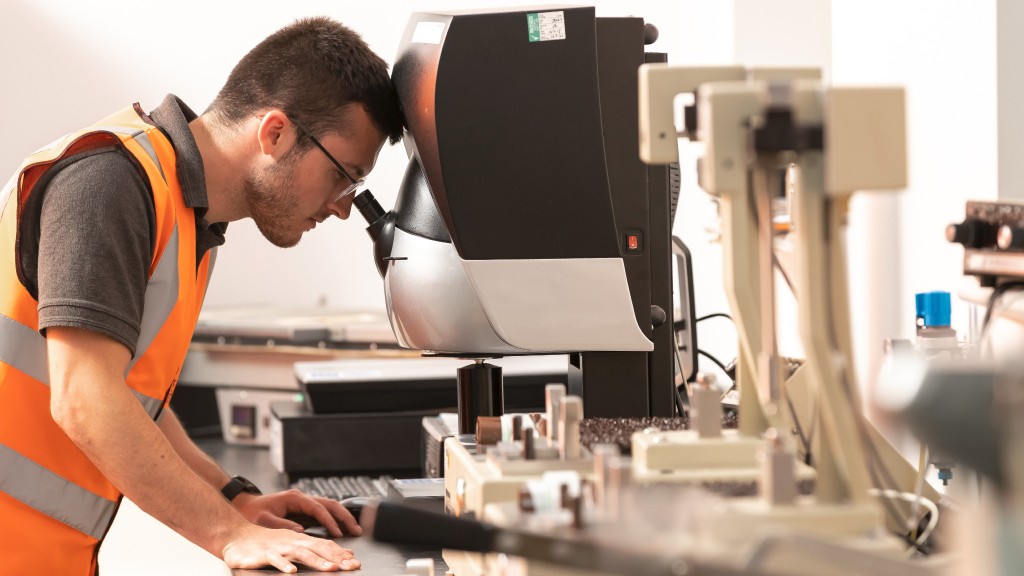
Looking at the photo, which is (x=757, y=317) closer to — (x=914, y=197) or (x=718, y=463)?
(x=718, y=463)

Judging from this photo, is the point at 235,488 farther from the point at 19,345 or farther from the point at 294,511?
the point at 19,345

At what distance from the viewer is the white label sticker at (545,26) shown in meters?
1.37

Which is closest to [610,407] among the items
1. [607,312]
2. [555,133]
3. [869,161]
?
[607,312]

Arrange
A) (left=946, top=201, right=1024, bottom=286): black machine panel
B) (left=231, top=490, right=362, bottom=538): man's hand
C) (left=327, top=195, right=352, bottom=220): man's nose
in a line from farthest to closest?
1. (left=327, top=195, right=352, bottom=220): man's nose
2. (left=231, top=490, right=362, bottom=538): man's hand
3. (left=946, top=201, right=1024, bottom=286): black machine panel

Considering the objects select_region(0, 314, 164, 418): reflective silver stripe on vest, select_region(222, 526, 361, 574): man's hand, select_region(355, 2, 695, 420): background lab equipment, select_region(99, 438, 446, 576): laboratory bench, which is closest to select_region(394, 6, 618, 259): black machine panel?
select_region(355, 2, 695, 420): background lab equipment

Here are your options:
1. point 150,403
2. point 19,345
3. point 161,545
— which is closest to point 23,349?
point 19,345

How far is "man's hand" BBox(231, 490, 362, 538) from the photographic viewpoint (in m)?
1.52

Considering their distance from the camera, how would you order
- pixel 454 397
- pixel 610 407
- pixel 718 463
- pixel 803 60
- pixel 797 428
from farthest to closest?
pixel 803 60, pixel 454 397, pixel 610 407, pixel 797 428, pixel 718 463

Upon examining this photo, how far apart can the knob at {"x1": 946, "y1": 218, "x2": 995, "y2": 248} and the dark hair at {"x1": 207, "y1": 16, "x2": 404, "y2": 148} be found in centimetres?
74

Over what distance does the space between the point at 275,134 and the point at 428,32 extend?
0.31 meters

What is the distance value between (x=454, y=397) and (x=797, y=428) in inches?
56.3

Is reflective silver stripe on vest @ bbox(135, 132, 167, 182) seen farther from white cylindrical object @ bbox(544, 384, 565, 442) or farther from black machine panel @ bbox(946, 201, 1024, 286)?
black machine panel @ bbox(946, 201, 1024, 286)

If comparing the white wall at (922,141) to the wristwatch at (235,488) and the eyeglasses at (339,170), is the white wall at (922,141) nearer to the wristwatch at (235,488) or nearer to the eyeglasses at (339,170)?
the eyeglasses at (339,170)

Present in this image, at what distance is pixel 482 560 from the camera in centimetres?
94
